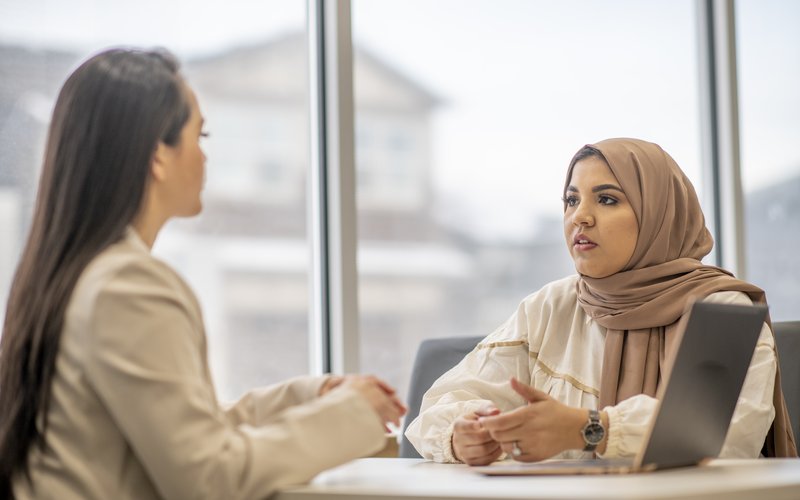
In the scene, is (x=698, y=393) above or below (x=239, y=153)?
below

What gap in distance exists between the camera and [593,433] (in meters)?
1.68

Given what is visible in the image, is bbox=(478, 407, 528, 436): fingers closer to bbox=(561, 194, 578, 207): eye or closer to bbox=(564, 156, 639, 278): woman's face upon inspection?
bbox=(564, 156, 639, 278): woman's face

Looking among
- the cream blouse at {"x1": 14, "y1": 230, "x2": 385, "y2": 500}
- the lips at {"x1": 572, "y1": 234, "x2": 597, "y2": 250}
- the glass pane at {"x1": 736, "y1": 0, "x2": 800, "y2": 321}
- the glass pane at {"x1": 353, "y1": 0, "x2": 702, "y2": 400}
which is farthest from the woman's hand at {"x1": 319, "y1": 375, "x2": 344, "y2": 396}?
the glass pane at {"x1": 736, "y1": 0, "x2": 800, "y2": 321}

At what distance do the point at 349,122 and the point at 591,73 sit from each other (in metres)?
1.12

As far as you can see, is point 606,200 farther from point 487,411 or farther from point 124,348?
point 124,348

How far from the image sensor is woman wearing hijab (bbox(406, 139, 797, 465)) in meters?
2.00

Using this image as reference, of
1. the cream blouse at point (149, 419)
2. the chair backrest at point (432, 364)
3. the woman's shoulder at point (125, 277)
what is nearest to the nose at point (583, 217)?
the chair backrest at point (432, 364)

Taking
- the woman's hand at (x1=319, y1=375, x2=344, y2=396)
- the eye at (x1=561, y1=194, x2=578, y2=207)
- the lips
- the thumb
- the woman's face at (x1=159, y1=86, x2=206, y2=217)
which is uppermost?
the woman's face at (x1=159, y1=86, x2=206, y2=217)

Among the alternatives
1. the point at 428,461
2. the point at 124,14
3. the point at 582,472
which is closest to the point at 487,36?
the point at 124,14

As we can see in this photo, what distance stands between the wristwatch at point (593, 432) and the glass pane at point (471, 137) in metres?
1.67

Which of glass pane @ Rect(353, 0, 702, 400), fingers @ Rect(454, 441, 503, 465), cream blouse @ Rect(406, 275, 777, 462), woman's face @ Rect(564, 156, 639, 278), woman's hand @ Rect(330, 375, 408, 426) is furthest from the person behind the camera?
glass pane @ Rect(353, 0, 702, 400)

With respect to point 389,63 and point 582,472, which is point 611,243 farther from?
point 389,63

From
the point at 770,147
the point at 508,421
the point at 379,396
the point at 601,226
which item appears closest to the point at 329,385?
the point at 379,396

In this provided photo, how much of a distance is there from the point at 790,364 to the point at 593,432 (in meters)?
0.86
